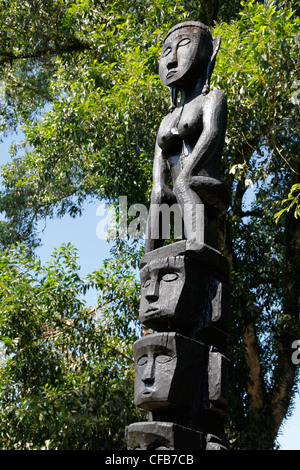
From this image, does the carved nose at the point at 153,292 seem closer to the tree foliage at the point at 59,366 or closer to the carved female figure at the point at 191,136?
the carved female figure at the point at 191,136

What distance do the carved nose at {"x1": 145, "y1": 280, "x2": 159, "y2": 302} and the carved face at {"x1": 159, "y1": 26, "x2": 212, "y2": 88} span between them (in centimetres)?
180

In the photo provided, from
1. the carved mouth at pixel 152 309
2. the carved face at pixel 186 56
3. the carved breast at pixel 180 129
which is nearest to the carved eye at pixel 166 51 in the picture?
the carved face at pixel 186 56

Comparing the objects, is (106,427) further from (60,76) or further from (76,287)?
(60,76)

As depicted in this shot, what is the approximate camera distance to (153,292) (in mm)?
3861

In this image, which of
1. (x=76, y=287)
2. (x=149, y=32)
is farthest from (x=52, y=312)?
(x=149, y=32)

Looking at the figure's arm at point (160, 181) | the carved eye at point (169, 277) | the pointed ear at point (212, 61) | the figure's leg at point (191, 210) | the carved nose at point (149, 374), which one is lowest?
the carved nose at point (149, 374)

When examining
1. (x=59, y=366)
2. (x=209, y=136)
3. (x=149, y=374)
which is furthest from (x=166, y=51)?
(x=59, y=366)

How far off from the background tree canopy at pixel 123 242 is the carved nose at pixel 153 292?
6.99ft

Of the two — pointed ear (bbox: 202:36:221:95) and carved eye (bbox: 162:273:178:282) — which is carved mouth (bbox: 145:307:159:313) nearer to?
carved eye (bbox: 162:273:178:282)

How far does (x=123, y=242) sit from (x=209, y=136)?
15.7 feet

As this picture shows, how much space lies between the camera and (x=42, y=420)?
5934 millimetres

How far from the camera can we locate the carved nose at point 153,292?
152 inches

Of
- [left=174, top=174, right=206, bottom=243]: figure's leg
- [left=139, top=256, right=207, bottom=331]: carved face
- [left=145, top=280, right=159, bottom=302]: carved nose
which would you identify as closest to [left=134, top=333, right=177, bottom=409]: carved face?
[left=139, top=256, right=207, bottom=331]: carved face

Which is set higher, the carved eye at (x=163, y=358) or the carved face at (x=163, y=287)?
the carved face at (x=163, y=287)
